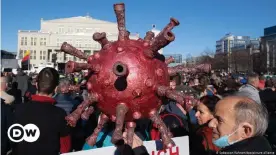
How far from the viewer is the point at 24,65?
80.6 feet

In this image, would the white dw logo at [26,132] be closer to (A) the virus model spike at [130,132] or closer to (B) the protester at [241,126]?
(A) the virus model spike at [130,132]

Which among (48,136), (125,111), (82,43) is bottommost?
(48,136)

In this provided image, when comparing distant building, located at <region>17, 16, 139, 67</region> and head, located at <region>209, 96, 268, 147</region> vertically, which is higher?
distant building, located at <region>17, 16, 139, 67</region>

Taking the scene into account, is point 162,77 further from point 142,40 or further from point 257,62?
point 257,62

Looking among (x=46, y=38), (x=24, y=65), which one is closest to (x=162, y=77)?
(x=24, y=65)

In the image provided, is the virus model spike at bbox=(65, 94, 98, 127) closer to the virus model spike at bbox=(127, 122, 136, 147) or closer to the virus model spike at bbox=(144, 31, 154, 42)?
the virus model spike at bbox=(127, 122, 136, 147)

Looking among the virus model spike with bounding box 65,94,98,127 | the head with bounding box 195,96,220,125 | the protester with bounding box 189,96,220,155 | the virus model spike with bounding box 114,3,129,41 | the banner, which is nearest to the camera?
the banner

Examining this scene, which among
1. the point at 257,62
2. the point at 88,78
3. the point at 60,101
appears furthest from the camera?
the point at 257,62

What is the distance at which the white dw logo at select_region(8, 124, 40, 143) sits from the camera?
386 centimetres

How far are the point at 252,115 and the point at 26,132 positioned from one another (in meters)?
2.62

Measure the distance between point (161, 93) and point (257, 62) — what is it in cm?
7956

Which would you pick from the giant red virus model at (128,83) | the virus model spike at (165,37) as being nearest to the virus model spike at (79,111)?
the giant red virus model at (128,83)

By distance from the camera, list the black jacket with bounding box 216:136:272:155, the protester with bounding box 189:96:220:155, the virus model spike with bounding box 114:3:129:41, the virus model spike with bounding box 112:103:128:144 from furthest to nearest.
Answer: the protester with bounding box 189:96:220:155, the virus model spike with bounding box 114:3:129:41, the virus model spike with bounding box 112:103:128:144, the black jacket with bounding box 216:136:272:155

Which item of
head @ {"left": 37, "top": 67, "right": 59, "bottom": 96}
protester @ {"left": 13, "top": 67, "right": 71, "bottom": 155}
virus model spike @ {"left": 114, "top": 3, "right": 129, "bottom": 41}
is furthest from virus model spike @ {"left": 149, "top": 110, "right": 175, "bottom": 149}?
head @ {"left": 37, "top": 67, "right": 59, "bottom": 96}
